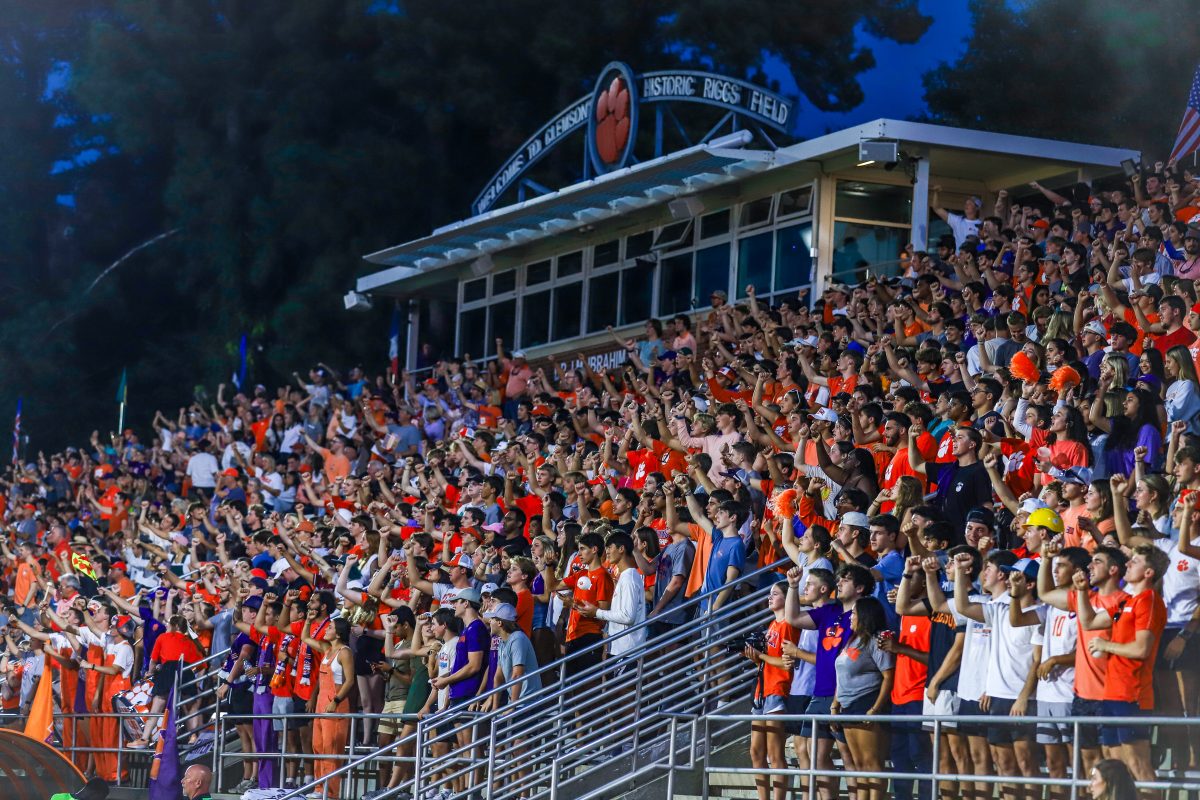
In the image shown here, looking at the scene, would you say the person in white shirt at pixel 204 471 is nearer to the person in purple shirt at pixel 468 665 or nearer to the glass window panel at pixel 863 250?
the glass window panel at pixel 863 250

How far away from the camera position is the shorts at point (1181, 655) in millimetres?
8406

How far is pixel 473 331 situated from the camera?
2823 centimetres

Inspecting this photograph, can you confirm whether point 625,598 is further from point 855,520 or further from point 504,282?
point 504,282

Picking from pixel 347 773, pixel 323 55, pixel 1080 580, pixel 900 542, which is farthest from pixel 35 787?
pixel 323 55

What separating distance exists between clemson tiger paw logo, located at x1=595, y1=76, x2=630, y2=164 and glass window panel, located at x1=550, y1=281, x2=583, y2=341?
7.17 feet

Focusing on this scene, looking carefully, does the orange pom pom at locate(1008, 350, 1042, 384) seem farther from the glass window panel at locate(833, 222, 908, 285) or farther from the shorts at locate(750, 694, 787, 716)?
the glass window panel at locate(833, 222, 908, 285)

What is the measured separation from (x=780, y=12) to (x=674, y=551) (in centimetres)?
2956

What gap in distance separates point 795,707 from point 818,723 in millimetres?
760

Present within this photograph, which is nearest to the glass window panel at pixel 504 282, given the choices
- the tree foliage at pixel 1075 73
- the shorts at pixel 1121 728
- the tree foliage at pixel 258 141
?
the tree foliage at pixel 258 141

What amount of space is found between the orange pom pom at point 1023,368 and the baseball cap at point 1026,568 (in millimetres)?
2990

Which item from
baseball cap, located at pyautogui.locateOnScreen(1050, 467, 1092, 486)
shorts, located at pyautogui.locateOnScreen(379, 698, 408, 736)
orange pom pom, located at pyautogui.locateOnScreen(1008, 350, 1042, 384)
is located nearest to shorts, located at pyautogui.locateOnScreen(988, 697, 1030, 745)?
baseball cap, located at pyautogui.locateOnScreen(1050, 467, 1092, 486)

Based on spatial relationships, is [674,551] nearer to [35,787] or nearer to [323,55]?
[35,787]

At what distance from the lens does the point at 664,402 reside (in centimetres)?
1542

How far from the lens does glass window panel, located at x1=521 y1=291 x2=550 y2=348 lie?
26219 millimetres
